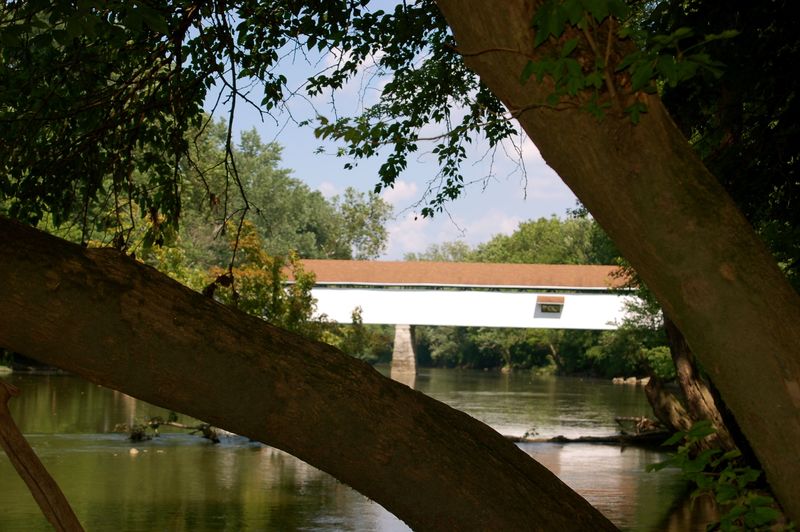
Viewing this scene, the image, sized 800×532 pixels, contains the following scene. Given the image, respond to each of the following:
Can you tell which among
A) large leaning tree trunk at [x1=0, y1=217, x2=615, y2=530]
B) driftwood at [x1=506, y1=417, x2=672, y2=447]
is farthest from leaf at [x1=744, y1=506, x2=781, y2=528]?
driftwood at [x1=506, y1=417, x2=672, y2=447]

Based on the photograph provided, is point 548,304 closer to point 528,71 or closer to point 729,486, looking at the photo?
point 729,486

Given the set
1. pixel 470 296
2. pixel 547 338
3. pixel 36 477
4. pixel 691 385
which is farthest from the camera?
pixel 547 338

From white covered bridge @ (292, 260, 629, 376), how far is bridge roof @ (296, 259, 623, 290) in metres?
0.04

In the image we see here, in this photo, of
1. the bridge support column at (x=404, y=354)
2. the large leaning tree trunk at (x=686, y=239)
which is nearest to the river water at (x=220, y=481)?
the large leaning tree trunk at (x=686, y=239)

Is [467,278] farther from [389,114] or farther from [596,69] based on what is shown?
[596,69]

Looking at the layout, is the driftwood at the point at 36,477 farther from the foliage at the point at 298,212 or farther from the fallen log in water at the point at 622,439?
the foliage at the point at 298,212

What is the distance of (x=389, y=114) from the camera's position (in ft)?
35.7

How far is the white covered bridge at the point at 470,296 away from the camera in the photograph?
143 feet

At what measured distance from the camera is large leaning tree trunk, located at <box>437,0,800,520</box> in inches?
94.7

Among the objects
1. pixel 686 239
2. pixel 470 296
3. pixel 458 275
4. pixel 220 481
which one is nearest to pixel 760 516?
pixel 686 239

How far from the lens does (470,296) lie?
43.9 meters

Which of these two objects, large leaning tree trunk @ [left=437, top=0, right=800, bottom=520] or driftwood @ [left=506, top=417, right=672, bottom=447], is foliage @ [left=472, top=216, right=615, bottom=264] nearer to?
driftwood @ [left=506, top=417, right=672, bottom=447]

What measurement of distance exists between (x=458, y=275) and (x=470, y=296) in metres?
1.25

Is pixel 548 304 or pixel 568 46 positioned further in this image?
pixel 548 304
